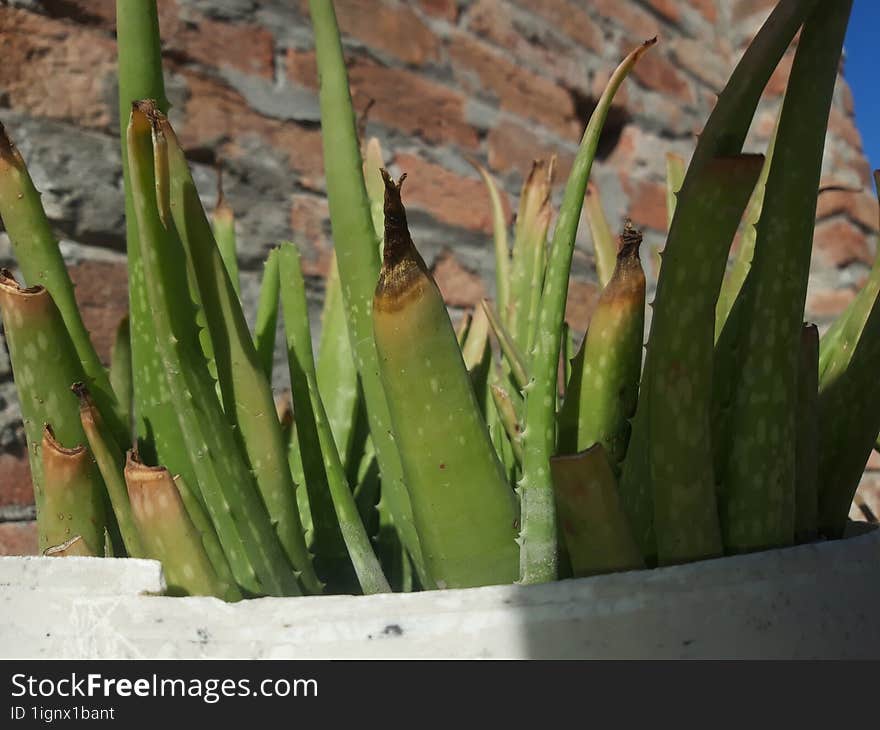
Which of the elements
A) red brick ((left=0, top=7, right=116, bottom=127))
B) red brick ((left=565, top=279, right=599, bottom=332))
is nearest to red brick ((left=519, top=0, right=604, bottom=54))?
red brick ((left=565, top=279, right=599, bottom=332))

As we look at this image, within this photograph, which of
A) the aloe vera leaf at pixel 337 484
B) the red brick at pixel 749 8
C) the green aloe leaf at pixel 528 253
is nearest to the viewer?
the aloe vera leaf at pixel 337 484

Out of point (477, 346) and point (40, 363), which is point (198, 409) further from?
point (477, 346)

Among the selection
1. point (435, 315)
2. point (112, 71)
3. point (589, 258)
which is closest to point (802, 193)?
point (435, 315)

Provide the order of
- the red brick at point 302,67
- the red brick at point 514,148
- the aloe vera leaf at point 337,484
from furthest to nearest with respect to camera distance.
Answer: the red brick at point 514,148 → the red brick at point 302,67 → the aloe vera leaf at point 337,484

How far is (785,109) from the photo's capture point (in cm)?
27

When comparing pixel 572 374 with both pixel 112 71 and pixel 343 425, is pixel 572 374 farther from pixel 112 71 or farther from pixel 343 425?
pixel 112 71

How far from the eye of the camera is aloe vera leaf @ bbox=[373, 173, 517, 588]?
244mm

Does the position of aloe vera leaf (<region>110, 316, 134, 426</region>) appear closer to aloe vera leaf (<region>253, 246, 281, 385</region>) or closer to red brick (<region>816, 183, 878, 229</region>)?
aloe vera leaf (<region>253, 246, 281, 385</region>)

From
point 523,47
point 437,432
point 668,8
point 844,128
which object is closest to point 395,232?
point 437,432

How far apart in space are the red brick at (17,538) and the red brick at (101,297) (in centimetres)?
16

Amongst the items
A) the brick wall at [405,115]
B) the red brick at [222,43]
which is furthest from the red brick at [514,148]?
the red brick at [222,43]

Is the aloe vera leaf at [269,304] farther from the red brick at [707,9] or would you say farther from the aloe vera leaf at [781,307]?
the red brick at [707,9]

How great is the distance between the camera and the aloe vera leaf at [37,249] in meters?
0.31

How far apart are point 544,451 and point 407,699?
0.11m
